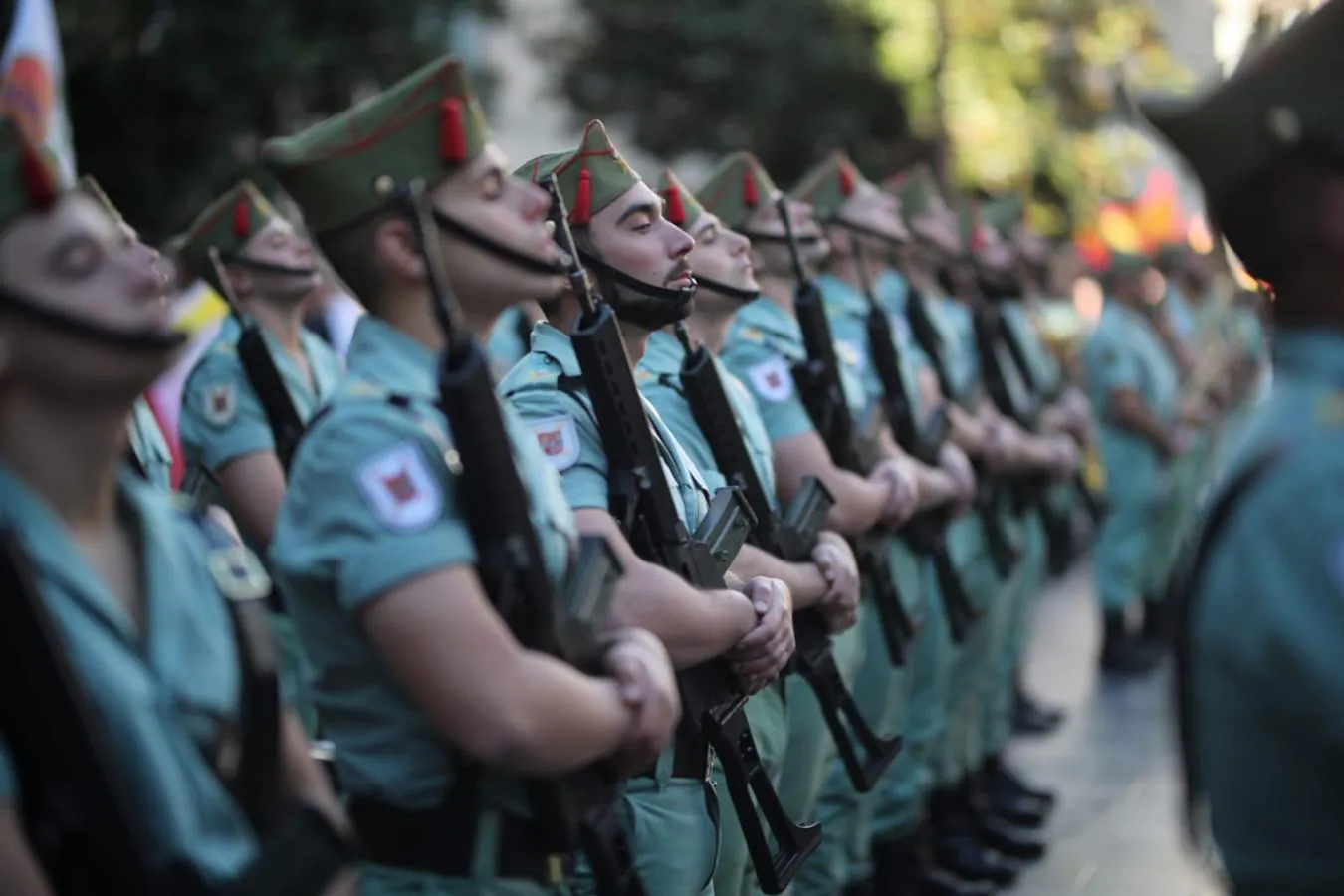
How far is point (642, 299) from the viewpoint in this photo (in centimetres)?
391

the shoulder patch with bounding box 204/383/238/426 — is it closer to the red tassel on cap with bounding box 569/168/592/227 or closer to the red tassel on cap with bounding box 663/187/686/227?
the red tassel on cap with bounding box 663/187/686/227

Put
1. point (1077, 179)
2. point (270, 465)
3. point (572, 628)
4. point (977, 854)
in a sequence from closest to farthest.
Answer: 1. point (572, 628)
2. point (270, 465)
3. point (977, 854)
4. point (1077, 179)

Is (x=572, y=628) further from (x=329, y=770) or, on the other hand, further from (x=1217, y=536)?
(x=1217, y=536)

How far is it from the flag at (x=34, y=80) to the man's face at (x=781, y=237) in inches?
84.1

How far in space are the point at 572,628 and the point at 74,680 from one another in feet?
2.43

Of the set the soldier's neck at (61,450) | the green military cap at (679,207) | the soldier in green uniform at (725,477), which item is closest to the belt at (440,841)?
the soldier's neck at (61,450)

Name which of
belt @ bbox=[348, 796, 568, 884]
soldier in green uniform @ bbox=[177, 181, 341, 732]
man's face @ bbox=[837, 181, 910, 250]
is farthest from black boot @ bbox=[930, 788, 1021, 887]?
belt @ bbox=[348, 796, 568, 884]

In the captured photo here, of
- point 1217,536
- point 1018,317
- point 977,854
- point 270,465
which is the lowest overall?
point 977,854

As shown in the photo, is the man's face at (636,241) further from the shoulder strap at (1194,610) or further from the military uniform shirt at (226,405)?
the shoulder strap at (1194,610)

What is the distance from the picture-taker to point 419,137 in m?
2.82

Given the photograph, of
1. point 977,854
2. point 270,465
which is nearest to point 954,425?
point 977,854

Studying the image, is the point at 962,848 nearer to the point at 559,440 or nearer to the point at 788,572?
the point at 788,572

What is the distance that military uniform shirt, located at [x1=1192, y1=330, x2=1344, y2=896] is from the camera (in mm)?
2115

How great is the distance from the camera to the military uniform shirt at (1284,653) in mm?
2115
